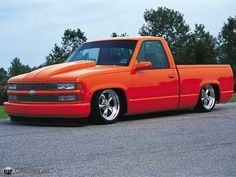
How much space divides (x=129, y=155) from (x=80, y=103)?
9.81 ft

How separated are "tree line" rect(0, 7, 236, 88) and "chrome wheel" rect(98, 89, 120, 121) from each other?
149 ft

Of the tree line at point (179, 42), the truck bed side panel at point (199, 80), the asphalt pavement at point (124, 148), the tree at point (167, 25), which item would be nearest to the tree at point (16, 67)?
the tree line at point (179, 42)

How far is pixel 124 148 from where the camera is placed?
7.03m

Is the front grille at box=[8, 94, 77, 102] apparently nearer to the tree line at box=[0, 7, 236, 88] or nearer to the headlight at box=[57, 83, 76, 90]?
the headlight at box=[57, 83, 76, 90]

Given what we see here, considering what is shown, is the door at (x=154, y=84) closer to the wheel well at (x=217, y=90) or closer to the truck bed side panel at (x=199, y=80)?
the truck bed side panel at (x=199, y=80)

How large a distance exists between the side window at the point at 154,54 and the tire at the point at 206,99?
1.36 m

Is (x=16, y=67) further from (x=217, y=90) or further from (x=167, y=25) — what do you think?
(x=217, y=90)

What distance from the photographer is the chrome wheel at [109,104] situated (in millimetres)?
9859

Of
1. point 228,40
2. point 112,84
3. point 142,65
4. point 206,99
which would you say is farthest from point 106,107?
point 228,40

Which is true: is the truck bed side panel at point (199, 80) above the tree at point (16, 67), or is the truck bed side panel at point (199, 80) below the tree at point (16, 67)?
below

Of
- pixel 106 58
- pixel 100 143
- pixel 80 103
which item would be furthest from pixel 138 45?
pixel 100 143

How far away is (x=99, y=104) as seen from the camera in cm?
978

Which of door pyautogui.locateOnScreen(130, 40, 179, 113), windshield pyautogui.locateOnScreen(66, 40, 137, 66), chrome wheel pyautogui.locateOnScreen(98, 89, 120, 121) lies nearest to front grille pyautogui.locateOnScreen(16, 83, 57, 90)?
chrome wheel pyautogui.locateOnScreen(98, 89, 120, 121)

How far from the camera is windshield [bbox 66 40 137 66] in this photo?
10.6 metres
